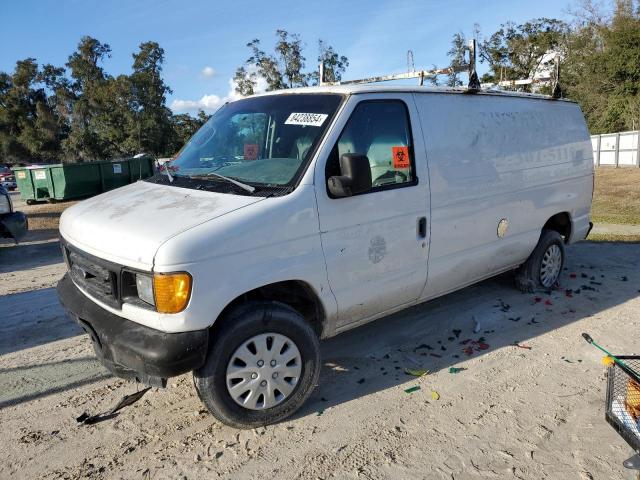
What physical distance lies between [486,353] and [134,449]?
2895 millimetres

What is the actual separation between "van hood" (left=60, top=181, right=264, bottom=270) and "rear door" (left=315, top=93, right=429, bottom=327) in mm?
637

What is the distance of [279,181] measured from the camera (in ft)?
10.8

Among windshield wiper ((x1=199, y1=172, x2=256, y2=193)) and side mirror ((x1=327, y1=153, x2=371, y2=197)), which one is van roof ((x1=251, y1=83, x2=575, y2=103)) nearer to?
side mirror ((x1=327, y1=153, x2=371, y2=197))

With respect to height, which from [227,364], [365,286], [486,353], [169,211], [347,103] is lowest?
[486,353]

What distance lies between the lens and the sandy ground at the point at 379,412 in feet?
9.42

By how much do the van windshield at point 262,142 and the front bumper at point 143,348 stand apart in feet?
3.77

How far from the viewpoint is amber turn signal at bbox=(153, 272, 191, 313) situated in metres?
2.69

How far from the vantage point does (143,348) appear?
2.77 m

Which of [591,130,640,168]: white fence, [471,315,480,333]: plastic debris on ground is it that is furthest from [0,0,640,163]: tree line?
[471,315,480,333]: plastic debris on ground

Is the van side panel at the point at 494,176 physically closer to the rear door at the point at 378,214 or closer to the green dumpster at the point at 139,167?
the rear door at the point at 378,214

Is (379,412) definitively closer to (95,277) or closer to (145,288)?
(145,288)

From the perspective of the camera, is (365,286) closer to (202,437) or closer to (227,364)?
(227,364)

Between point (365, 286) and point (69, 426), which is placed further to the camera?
point (365, 286)

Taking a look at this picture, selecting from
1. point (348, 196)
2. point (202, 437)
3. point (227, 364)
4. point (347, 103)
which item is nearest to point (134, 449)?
point (202, 437)
